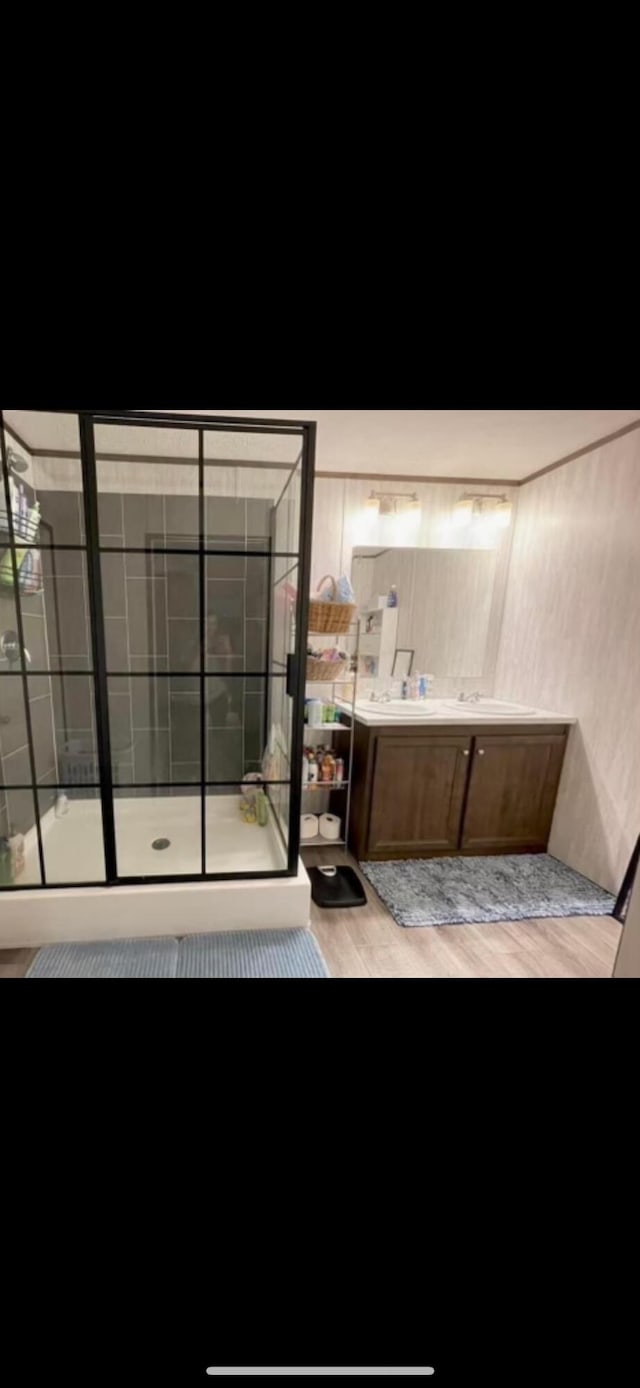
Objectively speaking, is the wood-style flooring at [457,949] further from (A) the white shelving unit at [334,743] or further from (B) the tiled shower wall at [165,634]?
(B) the tiled shower wall at [165,634]

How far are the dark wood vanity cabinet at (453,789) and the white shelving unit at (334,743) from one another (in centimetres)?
7

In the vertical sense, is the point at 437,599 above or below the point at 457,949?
above

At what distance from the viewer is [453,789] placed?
7.60ft

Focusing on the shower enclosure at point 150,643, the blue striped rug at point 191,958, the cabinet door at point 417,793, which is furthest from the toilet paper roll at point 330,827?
the blue striped rug at point 191,958

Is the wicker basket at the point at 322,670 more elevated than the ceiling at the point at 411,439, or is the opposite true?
the ceiling at the point at 411,439

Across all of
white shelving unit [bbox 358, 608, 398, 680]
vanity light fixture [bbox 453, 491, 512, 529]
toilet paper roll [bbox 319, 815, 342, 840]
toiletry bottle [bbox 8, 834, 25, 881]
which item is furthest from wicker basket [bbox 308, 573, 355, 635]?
toiletry bottle [bbox 8, 834, 25, 881]

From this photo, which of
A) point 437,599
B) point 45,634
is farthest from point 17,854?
point 437,599

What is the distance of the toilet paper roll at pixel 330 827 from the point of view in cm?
241

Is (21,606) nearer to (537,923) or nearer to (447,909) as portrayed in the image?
(447,909)

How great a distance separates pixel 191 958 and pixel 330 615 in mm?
1398

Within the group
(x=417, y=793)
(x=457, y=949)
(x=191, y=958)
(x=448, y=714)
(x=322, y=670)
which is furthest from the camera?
(x=448, y=714)

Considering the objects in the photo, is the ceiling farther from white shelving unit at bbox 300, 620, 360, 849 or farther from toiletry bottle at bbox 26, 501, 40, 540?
white shelving unit at bbox 300, 620, 360, 849

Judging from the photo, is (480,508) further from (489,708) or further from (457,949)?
(457,949)

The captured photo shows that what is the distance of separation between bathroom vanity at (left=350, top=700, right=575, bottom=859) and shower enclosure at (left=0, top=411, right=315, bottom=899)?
0.50m
